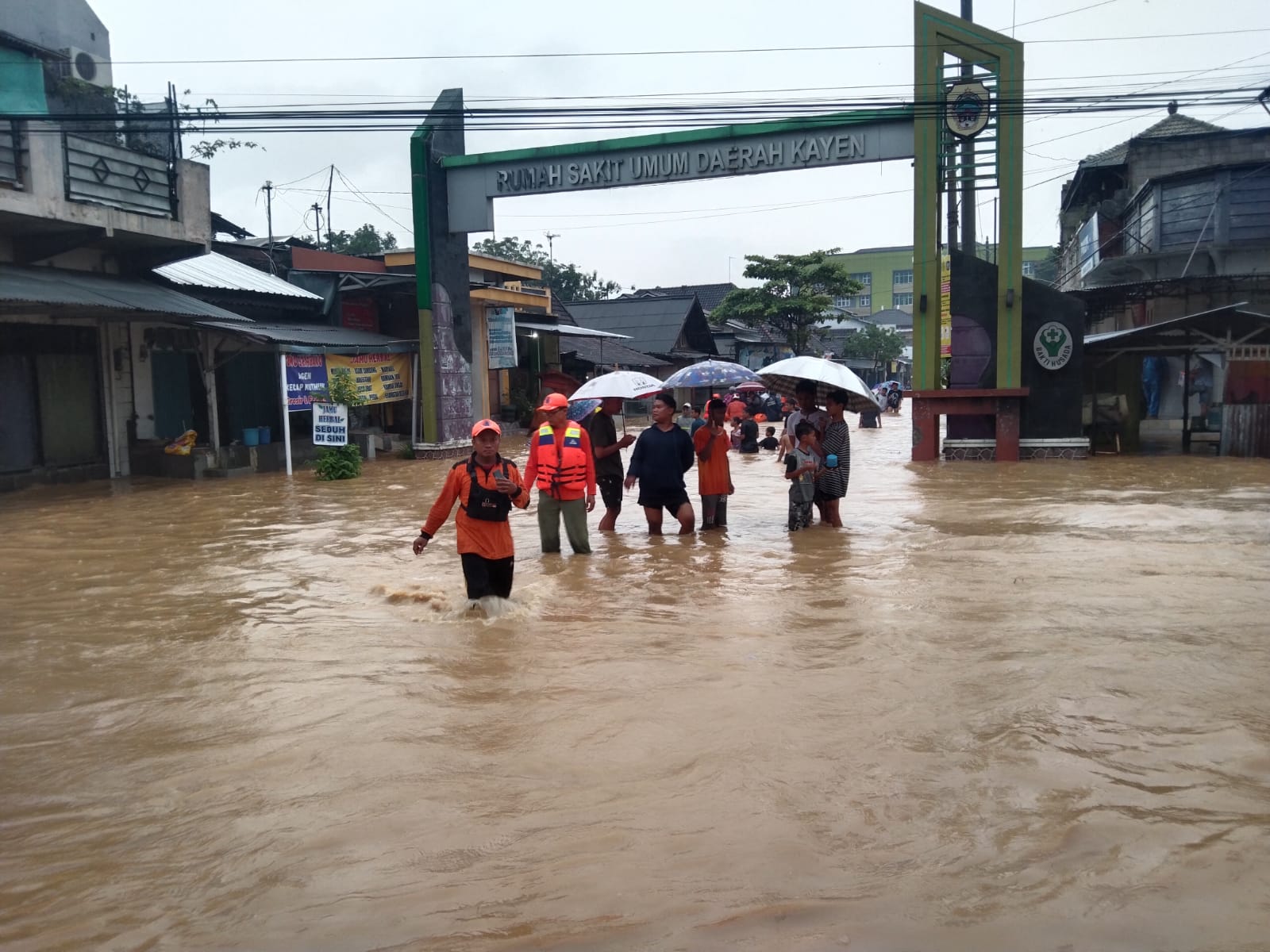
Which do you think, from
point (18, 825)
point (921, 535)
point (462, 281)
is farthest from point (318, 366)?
point (18, 825)

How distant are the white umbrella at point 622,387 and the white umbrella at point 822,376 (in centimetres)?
137

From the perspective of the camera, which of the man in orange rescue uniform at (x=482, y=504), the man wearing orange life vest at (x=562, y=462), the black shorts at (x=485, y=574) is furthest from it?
the man wearing orange life vest at (x=562, y=462)

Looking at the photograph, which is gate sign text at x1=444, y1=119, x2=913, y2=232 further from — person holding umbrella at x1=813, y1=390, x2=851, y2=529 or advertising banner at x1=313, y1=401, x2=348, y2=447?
person holding umbrella at x1=813, y1=390, x2=851, y2=529

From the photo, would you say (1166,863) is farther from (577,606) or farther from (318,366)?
(318,366)

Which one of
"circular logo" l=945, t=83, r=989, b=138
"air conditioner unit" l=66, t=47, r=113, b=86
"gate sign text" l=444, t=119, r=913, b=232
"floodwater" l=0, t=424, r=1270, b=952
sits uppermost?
"air conditioner unit" l=66, t=47, r=113, b=86

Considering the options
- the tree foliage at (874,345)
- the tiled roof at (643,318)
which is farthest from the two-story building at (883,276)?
the tiled roof at (643,318)

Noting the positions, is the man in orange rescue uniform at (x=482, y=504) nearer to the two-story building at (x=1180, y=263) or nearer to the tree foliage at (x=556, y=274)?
the two-story building at (x=1180, y=263)

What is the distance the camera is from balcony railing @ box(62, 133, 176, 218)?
15672mm

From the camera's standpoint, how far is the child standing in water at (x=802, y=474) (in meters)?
10.9

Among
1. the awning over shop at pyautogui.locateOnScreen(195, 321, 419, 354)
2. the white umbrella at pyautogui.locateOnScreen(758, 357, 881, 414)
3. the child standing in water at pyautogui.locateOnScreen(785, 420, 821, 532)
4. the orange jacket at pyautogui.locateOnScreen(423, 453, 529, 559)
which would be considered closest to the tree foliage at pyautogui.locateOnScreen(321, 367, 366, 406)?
the awning over shop at pyautogui.locateOnScreen(195, 321, 419, 354)

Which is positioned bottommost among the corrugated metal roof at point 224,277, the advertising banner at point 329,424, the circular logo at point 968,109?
→ the advertising banner at point 329,424

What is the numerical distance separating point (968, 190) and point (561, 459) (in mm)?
12954

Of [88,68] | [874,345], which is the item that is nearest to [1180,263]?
[88,68]

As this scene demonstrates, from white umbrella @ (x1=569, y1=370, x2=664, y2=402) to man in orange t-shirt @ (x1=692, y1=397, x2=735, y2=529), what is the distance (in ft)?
2.10
